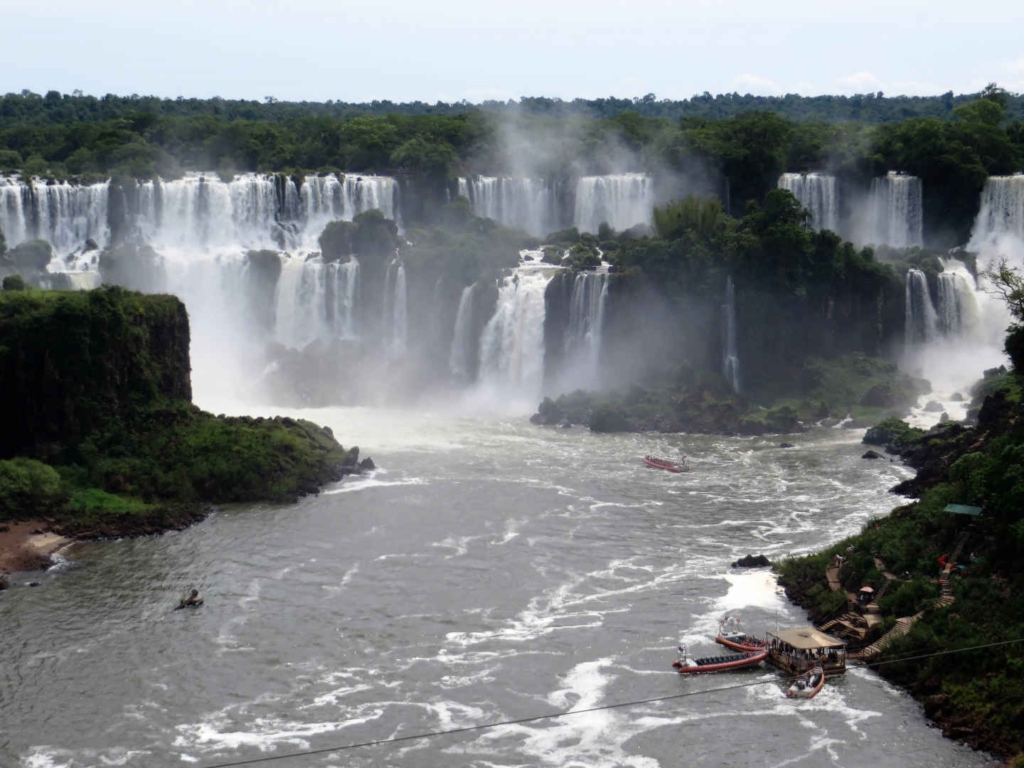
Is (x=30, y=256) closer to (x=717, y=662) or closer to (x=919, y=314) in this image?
(x=919, y=314)

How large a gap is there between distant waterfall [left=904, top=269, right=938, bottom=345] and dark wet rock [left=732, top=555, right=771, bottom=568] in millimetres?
28302

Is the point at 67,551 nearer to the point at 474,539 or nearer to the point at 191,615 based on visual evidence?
the point at 191,615

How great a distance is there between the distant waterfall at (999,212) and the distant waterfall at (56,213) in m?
44.1

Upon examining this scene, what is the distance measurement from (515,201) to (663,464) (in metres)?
30.8

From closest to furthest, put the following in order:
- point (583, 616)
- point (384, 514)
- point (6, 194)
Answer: point (583, 616)
point (384, 514)
point (6, 194)

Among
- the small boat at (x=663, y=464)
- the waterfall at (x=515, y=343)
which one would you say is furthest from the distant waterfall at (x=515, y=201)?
the small boat at (x=663, y=464)

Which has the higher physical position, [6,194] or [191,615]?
[6,194]

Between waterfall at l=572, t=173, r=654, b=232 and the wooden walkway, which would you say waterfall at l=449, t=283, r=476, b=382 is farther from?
the wooden walkway

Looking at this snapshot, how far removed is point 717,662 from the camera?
31.0 meters

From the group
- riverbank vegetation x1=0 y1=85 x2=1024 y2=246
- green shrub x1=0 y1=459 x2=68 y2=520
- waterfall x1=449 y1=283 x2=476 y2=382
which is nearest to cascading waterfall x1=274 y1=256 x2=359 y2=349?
waterfall x1=449 y1=283 x2=476 y2=382

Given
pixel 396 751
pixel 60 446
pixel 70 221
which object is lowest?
pixel 396 751

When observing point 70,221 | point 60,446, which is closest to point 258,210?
point 70,221

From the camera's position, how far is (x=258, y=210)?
7219 centimetres

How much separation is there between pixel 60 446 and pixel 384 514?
10.9 m
